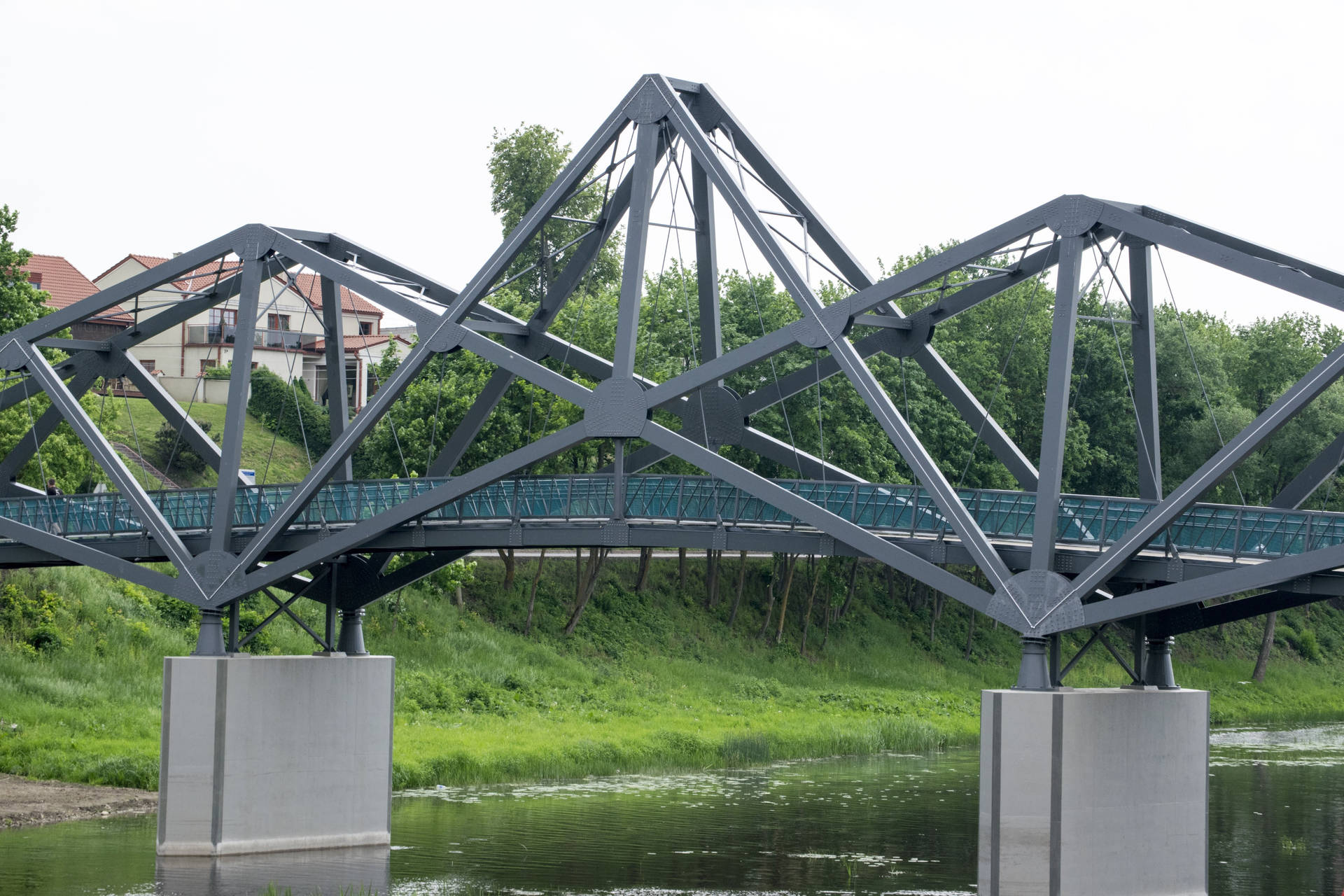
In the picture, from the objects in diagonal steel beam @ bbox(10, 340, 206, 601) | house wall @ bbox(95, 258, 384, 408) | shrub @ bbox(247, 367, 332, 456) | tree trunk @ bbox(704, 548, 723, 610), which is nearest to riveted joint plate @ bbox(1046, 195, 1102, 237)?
diagonal steel beam @ bbox(10, 340, 206, 601)

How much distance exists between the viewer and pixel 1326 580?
2777 centimetres

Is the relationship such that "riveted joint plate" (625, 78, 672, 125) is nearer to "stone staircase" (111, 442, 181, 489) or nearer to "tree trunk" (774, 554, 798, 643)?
"tree trunk" (774, 554, 798, 643)

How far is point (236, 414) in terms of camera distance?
128 feet

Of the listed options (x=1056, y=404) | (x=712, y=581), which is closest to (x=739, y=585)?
(x=712, y=581)

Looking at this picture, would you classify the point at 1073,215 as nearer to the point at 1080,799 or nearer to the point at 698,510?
the point at 698,510

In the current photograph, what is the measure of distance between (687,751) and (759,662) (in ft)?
52.1

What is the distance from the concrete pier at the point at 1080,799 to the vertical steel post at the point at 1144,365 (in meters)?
4.72

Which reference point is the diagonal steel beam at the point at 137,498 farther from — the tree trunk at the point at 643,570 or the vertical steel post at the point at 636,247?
the tree trunk at the point at 643,570

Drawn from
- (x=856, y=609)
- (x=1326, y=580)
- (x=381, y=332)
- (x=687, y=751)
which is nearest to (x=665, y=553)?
(x=856, y=609)

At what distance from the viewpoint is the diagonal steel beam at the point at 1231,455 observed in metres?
26.1

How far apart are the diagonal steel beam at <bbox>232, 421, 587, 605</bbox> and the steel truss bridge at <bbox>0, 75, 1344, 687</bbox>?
0.21ft

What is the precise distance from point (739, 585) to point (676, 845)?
108 feet

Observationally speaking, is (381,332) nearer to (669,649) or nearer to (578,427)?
(669,649)

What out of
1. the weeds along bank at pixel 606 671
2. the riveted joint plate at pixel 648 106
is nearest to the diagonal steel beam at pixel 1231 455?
the riveted joint plate at pixel 648 106
